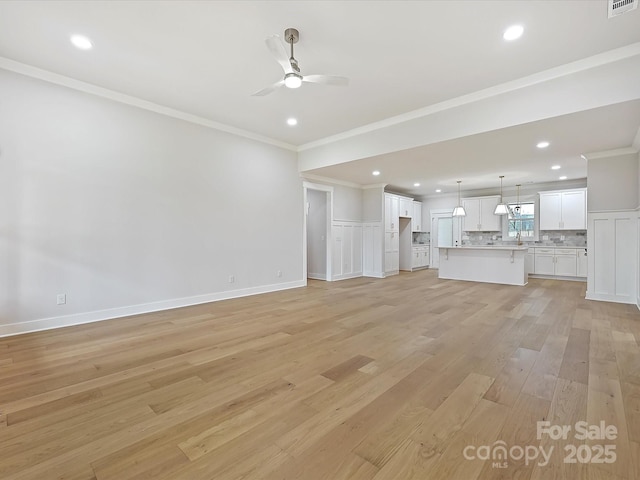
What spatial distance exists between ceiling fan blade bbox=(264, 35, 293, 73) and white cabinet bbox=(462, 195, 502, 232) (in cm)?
881

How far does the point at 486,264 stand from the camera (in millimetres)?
7594

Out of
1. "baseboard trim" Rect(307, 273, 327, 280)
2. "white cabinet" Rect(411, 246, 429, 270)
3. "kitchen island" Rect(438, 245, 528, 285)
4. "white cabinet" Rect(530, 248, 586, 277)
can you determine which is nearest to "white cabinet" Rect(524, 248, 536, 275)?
"white cabinet" Rect(530, 248, 586, 277)

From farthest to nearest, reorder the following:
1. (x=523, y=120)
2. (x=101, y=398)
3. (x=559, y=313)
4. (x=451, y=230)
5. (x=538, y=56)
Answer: (x=451, y=230) → (x=559, y=313) → (x=523, y=120) → (x=538, y=56) → (x=101, y=398)

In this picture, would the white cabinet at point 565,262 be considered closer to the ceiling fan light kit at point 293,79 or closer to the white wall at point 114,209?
the white wall at point 114,209

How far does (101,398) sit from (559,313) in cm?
572

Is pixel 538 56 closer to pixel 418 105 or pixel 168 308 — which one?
pixel 418 105

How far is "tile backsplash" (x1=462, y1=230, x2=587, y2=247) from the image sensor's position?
27.5ft

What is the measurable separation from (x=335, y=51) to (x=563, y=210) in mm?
8474

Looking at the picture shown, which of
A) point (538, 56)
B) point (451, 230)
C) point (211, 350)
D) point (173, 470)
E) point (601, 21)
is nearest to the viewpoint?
point (173, 470)

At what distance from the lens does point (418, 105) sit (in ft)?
14.8

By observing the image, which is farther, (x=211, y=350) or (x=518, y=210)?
(x=518, y=210)

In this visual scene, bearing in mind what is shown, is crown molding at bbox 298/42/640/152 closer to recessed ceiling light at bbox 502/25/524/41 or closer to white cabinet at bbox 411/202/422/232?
recessed ceiling light at bbox 502/25/524/41

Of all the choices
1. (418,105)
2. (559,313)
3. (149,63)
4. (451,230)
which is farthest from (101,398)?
(451,230)

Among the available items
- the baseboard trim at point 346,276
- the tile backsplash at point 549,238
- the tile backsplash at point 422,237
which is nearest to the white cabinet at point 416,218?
the tile backsplash at point 422,237
